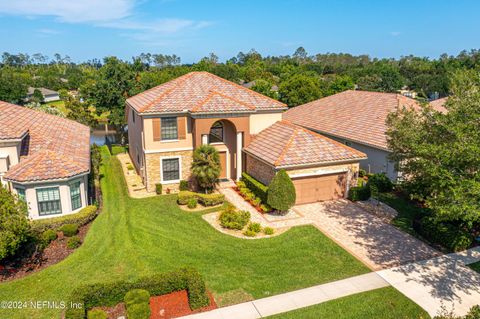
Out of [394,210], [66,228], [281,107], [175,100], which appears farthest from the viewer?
[281,107]

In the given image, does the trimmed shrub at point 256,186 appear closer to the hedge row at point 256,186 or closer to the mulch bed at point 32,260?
the hedge row at point 256,186

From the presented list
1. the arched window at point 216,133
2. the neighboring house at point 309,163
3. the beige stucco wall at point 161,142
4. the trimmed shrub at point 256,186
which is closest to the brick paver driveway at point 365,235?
the neighboring house at point 309,163

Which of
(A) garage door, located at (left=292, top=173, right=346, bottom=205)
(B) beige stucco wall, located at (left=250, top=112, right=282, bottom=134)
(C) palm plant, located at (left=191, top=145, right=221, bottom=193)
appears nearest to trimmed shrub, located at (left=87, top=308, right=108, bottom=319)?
(C) palm plant, located at (left=191, top=145, right=221, bottom=193)

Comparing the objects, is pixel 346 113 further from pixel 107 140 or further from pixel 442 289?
pixel 107 140

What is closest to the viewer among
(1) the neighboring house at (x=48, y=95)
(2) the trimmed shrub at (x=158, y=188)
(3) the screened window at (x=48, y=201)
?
(3) the screened window at (x=48, y=201)

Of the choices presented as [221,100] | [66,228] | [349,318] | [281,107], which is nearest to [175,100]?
[221,100]

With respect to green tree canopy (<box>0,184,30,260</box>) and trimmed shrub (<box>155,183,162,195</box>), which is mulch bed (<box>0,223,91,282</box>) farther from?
trimmed shrub (<box>155,183,162,195</box>)

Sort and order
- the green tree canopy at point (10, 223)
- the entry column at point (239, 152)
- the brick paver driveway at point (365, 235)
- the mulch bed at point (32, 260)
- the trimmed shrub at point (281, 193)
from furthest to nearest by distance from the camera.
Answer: the entry column at point (239, 152) → the trimmed shrub at point (281, 193) → the brick paver driveway at point (365, 235) → the mulch bed at point (32, 260) → the green tree canopy at point (10, 223)
